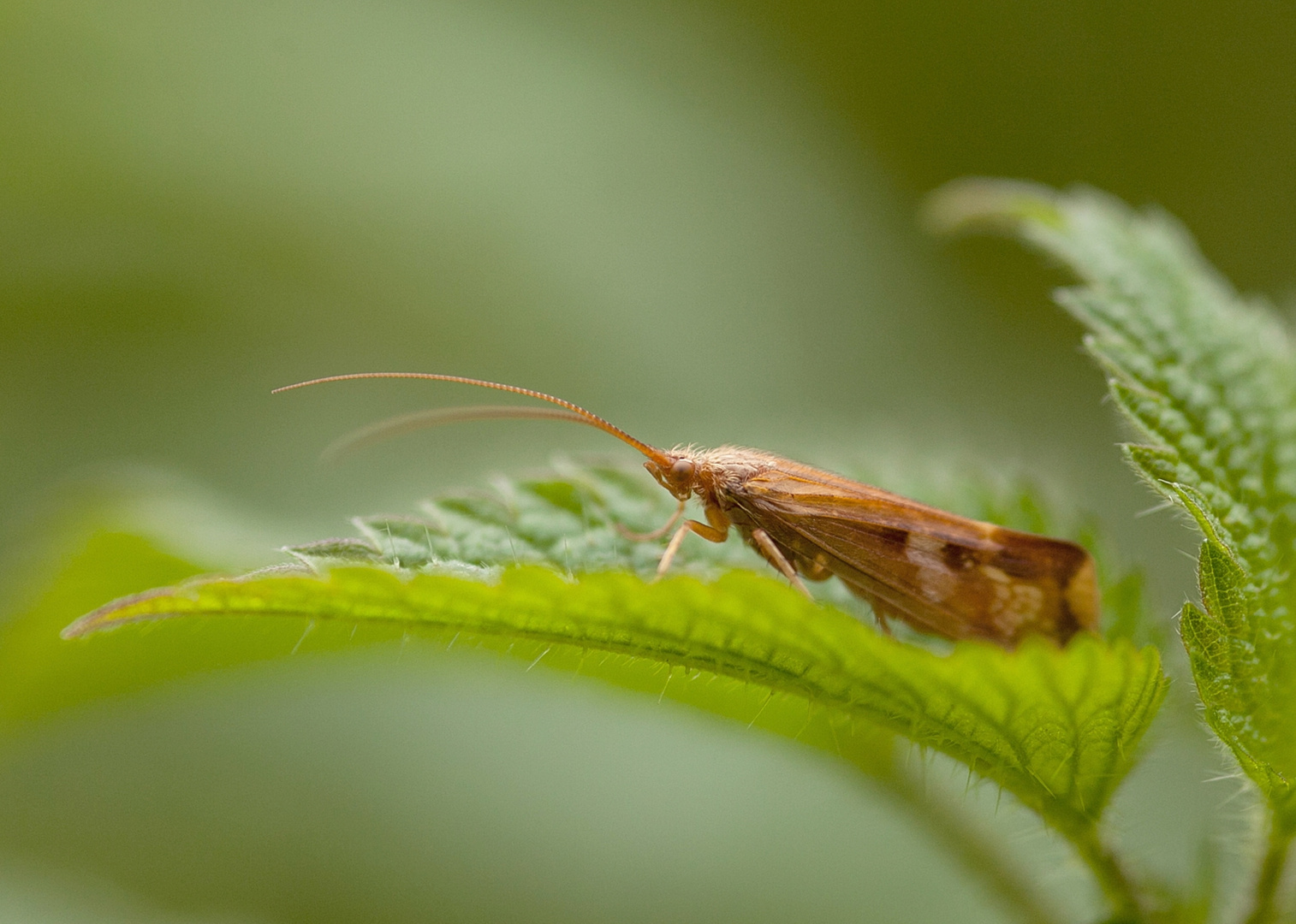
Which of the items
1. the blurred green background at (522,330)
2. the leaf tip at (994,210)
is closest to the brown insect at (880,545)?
the blurred green background at (522,330)

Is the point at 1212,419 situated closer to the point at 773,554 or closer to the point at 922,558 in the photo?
the point at 922,558

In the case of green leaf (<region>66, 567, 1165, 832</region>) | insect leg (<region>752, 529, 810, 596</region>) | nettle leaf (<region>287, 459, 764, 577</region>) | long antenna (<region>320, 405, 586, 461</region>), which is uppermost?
long antenna (<region>320, 405, 586, 461</region>)

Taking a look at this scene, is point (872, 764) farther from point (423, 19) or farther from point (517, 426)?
point (423, 19)

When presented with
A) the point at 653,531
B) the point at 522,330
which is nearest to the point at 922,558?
the point at 653,531

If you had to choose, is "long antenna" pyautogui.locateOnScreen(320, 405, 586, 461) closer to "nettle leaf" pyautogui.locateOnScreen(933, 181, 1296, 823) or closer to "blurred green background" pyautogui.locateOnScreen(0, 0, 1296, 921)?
"blurred green background" pyautogui.locateOnScreen(0, 0, 1296, 921)

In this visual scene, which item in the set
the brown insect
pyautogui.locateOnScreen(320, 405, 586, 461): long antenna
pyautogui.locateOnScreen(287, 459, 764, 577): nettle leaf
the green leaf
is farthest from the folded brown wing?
the green leaf

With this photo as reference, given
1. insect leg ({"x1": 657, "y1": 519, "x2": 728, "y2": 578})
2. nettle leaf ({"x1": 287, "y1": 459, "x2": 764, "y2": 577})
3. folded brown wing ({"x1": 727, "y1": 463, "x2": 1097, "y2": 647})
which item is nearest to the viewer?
nettle leaf ({"x1": 287, "y1": 459, "x2": 764, "y2": 577})
